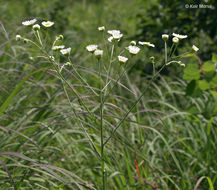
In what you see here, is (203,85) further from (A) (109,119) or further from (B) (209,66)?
(A) (109,119)

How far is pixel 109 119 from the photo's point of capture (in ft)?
6.17

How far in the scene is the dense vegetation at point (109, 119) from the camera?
3.83ft

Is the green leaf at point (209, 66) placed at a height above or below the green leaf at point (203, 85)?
above

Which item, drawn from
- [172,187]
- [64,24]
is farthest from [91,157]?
[64,24]

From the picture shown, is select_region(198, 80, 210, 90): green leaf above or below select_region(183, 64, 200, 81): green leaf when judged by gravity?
below

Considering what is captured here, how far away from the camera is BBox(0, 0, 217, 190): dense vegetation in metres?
1.17

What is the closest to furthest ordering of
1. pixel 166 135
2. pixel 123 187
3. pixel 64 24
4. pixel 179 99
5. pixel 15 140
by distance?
pixel 123 187
pixel 15 140
pixel 166 135
pixel 179 99
pixel 64 24

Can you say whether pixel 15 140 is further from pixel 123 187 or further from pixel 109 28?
pixel 109 28

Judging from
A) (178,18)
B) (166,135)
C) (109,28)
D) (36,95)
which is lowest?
(166,135)

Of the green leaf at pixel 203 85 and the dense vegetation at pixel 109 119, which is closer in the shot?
the dense vegetation at pixel 109 119

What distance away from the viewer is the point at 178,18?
256 cm

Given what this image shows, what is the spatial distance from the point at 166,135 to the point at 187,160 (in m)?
0.21

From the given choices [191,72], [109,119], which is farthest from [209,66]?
[109,119]

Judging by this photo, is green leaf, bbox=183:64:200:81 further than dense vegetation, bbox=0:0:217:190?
Yes
